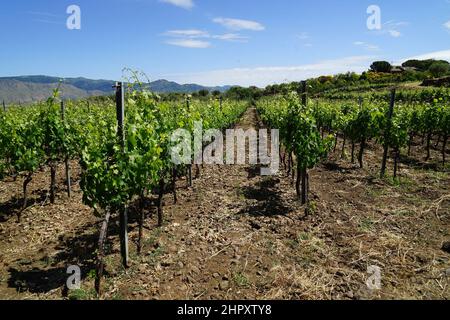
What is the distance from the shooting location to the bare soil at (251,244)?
4.81 metres

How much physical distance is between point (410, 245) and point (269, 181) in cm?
460

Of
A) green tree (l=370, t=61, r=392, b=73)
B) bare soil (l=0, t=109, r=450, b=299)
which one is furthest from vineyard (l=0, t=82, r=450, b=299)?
green tree (l=370, t=61, r=392, b=73)

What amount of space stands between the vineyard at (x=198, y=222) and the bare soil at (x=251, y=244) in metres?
0.02

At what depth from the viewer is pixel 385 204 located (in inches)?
313

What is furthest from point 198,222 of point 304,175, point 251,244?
point 304,175

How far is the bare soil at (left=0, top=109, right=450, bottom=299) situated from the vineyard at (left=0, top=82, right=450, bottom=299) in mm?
25

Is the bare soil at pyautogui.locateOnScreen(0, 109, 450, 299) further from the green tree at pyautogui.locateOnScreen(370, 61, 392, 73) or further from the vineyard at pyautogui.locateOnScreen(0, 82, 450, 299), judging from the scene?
the green tree at pyautogui.locateOnScreen(370, 61, 392, 73)

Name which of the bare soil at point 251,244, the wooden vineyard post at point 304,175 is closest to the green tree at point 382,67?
the bare soil at point 251,244

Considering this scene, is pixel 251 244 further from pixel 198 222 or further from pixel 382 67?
pixel 382 67

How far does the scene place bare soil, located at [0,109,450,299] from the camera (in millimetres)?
4812

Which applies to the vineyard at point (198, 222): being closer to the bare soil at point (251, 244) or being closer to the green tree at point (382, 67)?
the bare soil at point (251, 244)

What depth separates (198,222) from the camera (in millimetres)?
7027

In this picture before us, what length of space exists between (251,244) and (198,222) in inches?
56.6
